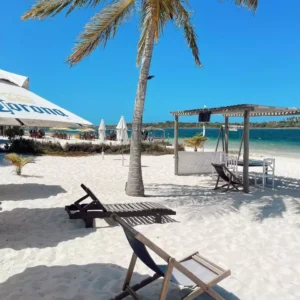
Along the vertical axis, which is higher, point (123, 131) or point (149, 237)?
point (123, 131)

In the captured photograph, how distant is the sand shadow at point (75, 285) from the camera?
2.97 metres

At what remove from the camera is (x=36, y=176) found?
10078 mm

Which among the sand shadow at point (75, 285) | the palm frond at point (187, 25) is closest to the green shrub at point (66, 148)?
the palm frond at point (187, 25)

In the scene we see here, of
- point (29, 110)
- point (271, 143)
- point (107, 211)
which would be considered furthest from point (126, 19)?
point (271, 143)

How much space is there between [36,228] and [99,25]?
208 inches

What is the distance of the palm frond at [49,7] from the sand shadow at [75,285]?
627 centimetres

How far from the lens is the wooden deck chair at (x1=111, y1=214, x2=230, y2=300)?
7.89 feet

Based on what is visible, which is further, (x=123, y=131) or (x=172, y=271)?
(x=123, y=131)

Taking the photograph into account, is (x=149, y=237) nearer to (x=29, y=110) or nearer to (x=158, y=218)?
(x=158, y=218)

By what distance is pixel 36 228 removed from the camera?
4.84 metres

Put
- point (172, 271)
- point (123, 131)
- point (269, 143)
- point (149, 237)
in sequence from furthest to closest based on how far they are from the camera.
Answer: point (269, 143) < point (123, 131) < point (149, 237) < point (172, 271)

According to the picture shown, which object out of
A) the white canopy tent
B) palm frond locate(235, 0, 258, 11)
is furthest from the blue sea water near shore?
the white canopy tent

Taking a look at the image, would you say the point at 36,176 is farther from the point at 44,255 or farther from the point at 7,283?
the point at 7,283

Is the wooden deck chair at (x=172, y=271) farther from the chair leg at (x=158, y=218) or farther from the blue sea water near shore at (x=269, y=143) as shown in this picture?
the blue sea water near shore at (x=269, y=143)
